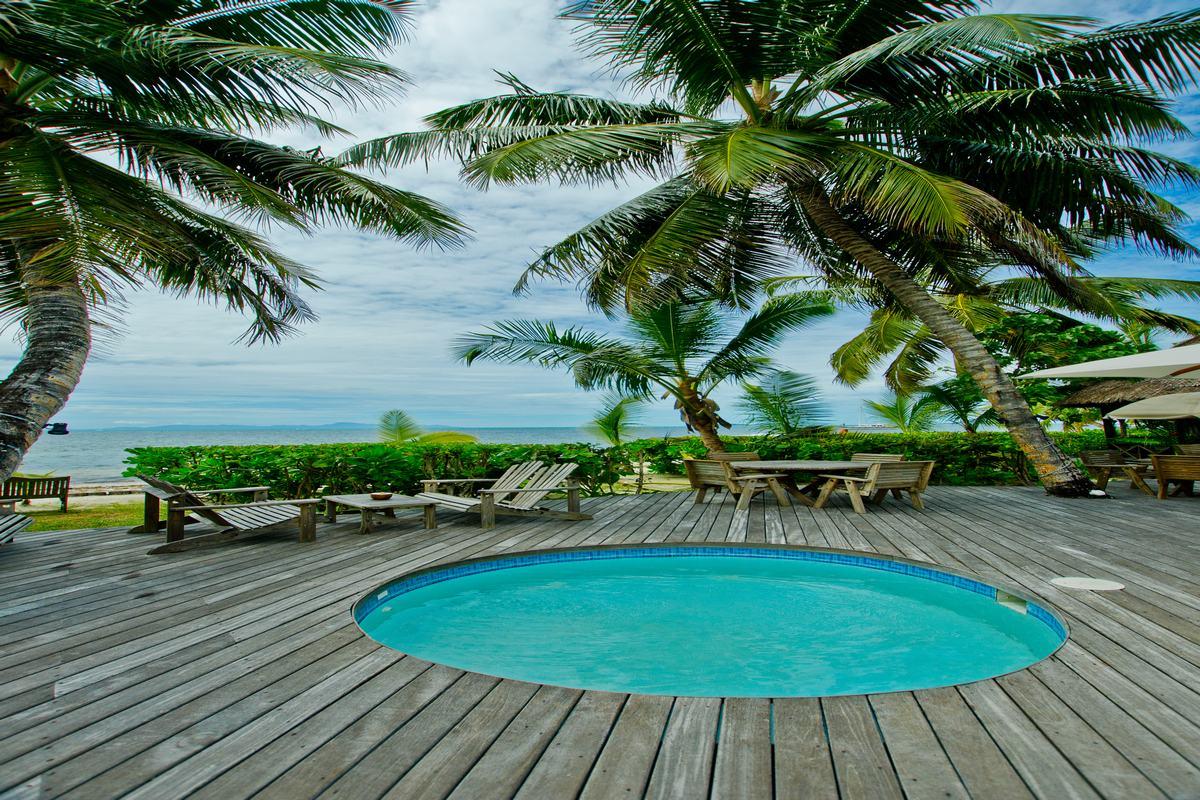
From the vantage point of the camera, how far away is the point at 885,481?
25.5ft

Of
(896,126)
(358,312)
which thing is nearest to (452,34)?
(896,126)

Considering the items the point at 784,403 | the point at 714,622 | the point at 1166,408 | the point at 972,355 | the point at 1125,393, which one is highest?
the point at 972,355

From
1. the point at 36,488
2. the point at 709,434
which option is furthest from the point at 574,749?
the point at 36,488

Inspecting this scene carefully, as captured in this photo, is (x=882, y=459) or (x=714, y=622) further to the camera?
(x=882, y=459)

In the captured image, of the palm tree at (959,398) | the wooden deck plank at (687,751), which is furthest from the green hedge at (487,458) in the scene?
the wooden deck plank at (687,751)

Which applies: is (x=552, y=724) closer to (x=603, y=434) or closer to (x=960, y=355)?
(x=960, y=355)

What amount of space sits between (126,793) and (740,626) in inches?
134

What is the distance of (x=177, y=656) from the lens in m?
3.06

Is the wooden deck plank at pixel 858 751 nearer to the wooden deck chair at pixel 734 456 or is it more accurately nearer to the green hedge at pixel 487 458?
the wooden deck chair at pixel 734 456

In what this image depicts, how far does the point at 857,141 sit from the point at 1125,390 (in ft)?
25.5

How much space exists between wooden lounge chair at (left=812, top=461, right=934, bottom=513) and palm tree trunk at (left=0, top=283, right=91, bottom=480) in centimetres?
731

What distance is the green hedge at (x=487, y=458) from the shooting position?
848 centimetres

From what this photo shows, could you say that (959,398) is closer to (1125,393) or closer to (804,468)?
(1125,393)

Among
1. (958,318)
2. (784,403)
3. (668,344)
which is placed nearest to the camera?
(668,344)
